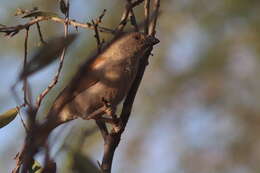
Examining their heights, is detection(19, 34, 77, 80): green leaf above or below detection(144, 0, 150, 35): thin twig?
Result: above

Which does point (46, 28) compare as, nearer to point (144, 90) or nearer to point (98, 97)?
point (144, 90)

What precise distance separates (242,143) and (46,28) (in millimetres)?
3766

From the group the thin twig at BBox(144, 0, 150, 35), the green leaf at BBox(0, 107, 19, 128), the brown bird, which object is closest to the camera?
the green leaf at BBox(0, 107, 19, 128)

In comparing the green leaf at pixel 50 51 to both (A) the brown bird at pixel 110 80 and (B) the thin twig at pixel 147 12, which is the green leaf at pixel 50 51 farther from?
(A) the brown bird at pixel 110 80

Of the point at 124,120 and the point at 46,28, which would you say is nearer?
the point at 124,120

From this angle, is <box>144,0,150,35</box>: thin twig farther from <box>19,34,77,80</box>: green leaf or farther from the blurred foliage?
the blurred foliage

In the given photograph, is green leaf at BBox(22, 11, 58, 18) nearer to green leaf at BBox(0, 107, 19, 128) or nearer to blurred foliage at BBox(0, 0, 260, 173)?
green leaf at BBox(0, 107, 19, 128)

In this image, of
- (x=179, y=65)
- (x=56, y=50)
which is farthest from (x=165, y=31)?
(x=56, y=50)

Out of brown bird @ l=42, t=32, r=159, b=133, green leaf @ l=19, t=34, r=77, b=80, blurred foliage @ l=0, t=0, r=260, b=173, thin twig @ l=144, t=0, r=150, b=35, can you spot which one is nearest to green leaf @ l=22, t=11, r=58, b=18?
thin twig @ l=144, t=0, r=150, b=35

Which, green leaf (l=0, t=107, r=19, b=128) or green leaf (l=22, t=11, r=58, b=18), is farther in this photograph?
green leaf (l=22, t=11, r=58, b=18)

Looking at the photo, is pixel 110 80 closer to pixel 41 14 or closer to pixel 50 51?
pixel 41 14

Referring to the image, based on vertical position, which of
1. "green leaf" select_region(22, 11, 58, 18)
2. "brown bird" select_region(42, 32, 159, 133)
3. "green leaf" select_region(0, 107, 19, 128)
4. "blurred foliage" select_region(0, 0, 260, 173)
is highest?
"green leaf" select_region(22, 11, 58, 18)

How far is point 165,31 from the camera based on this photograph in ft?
33.5

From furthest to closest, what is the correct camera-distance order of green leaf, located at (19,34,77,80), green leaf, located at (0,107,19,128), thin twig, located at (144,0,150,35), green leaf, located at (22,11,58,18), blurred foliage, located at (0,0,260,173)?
blurred foliage, located at (0,0,260,173) < green leaf, located at (22,11,58,18) < thin twig, located at (144,0,150,35) < green leaf, located at (0,107,19,128) < green leaf, located at (19,34,77,80)
